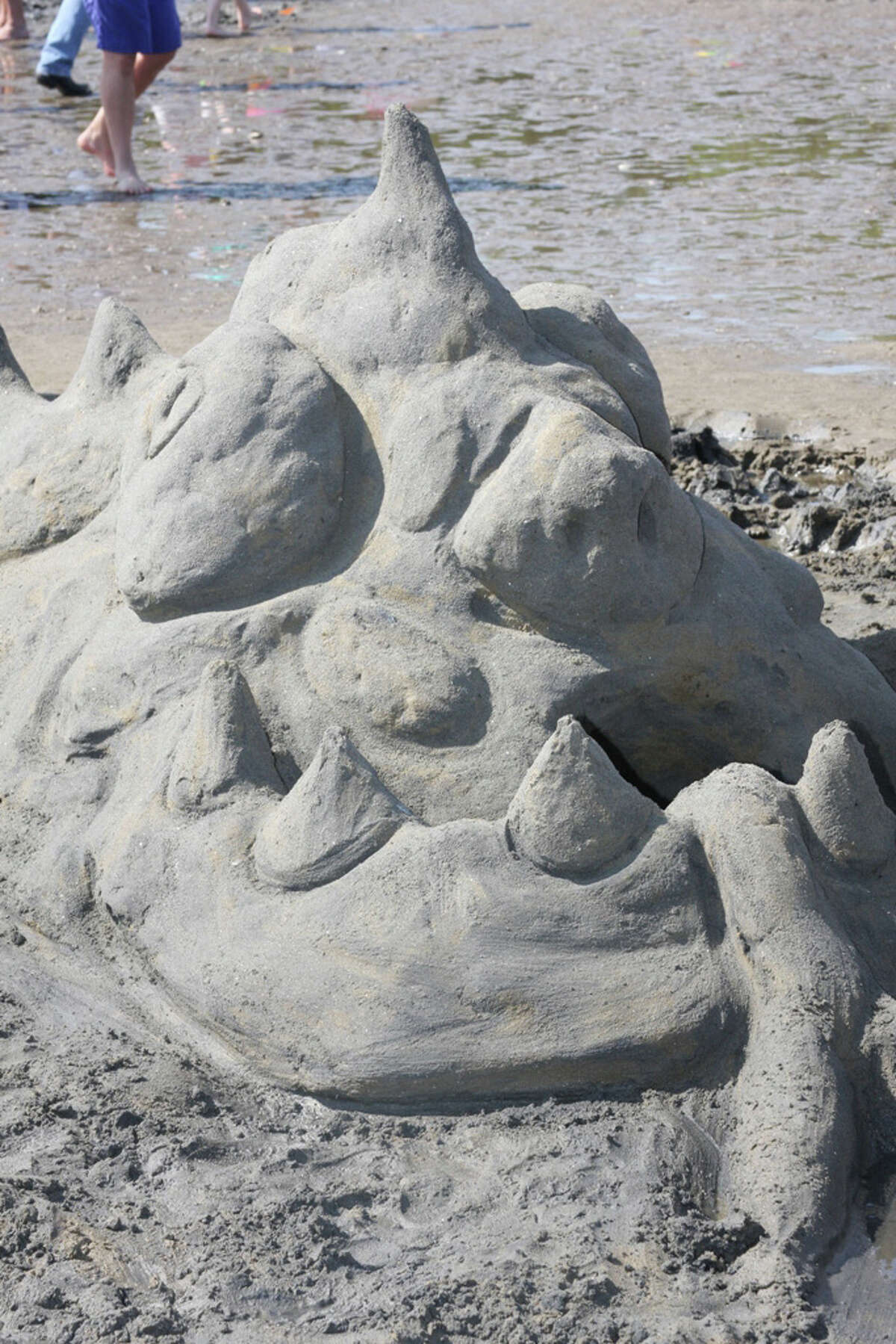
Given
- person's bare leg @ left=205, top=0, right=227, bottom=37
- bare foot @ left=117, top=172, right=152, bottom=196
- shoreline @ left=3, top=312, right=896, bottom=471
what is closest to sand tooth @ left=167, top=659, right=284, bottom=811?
shoreline @ left=3, top=312, right=896, bottom=471

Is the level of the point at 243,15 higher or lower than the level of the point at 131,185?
lower

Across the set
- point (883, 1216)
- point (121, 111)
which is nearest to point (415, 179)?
point (883, 1216)

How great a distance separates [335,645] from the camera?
2824 millimetres

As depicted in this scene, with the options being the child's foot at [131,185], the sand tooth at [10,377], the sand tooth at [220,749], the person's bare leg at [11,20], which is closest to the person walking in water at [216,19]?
the person's bare leg at [11,20]

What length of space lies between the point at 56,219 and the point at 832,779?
25.1 ft

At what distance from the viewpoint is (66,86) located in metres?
12.7

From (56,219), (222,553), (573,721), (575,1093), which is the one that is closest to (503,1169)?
(575,1093)

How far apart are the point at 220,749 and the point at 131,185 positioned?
7.78m

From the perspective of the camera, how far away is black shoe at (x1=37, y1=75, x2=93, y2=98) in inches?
485

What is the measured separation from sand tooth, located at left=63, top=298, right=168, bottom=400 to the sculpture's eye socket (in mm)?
333

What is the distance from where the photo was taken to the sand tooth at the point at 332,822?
2.57 metres

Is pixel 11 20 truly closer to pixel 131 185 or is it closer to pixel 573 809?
pixel 131 185

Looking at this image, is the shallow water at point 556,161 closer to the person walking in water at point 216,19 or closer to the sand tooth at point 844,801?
the person walking in water at point 216,19

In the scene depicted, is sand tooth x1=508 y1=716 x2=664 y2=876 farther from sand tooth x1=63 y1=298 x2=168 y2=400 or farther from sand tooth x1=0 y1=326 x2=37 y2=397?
sand tooth x1=0 y1=326 x2=37 y2=397
